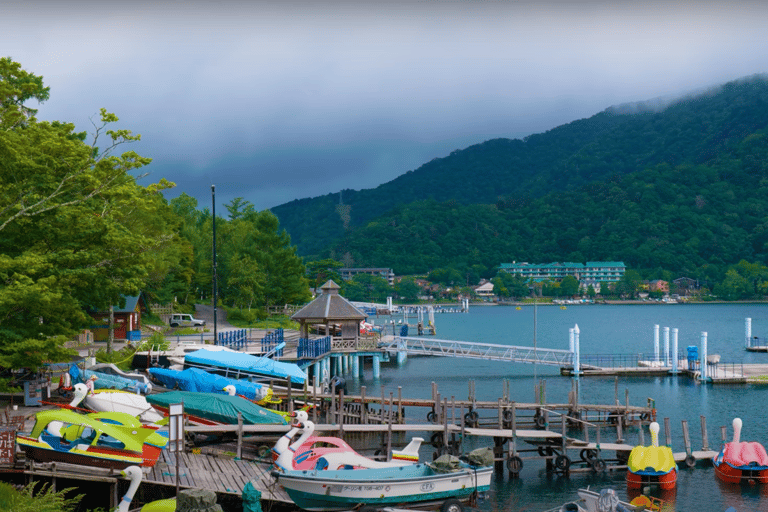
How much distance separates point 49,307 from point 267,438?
Answer: 29.9ft

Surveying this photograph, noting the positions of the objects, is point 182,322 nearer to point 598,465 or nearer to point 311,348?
point 311,348

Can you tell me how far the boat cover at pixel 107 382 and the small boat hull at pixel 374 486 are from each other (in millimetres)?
11559

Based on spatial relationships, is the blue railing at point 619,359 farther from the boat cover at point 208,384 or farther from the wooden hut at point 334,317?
the boat cover at point 208,384

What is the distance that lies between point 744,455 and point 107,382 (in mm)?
24251

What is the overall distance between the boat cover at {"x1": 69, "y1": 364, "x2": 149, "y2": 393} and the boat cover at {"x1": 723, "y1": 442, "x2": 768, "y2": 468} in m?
22.2

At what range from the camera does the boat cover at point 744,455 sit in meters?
27.0

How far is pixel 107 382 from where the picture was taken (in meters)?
30.7

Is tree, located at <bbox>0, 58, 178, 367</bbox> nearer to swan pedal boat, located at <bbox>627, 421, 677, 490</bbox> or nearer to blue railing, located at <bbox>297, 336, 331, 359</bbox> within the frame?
blue railing, located at <bbox>297, 336, 331, 359</bbox>

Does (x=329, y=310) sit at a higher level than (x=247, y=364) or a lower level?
higher

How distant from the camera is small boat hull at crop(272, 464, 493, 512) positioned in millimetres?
21109

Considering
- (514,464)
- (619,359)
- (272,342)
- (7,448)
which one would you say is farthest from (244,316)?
(7,448)

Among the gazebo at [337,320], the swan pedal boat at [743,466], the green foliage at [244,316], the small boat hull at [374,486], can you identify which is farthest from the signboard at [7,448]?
the green foliage at [244,316]

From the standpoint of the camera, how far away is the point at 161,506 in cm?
1847

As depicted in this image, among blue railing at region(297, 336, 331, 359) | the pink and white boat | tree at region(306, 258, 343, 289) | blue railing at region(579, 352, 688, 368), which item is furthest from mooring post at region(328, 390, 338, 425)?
tree at region(306, 258, 343, 289)
